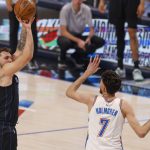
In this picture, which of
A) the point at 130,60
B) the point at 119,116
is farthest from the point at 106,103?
the point at 130,60

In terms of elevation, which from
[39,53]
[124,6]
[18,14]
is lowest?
[39,53]

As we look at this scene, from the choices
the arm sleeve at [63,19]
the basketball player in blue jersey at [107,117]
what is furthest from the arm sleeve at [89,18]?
the basketball player in blue jersey at [107,117]

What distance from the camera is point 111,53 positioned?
11906 millimetres

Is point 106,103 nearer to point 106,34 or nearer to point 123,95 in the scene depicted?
point 123,95

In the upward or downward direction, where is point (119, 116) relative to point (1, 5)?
upward

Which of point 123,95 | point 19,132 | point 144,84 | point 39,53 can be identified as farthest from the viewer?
point 39,53

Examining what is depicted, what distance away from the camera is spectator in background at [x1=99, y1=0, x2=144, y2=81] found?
1058 centimetres

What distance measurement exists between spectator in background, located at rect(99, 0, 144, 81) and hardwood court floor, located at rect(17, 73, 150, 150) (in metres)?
1.05

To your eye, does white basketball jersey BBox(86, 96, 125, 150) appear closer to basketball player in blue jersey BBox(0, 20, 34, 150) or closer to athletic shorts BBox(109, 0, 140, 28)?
basketball player in blue jersey BBox(0, 20, 34, 150)

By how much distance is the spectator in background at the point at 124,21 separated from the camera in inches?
416

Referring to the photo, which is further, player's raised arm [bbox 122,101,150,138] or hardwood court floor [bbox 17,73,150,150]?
hardwood court floor [bbox 17,73,150,150]

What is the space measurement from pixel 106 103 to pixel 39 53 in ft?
25.4

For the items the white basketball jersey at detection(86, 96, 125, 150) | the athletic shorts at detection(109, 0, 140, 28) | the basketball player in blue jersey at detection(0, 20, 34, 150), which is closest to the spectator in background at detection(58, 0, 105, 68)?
the athletic shorts at detection(109, 0, 140, 28)

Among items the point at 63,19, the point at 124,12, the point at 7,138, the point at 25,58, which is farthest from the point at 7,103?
the point at 63,19
